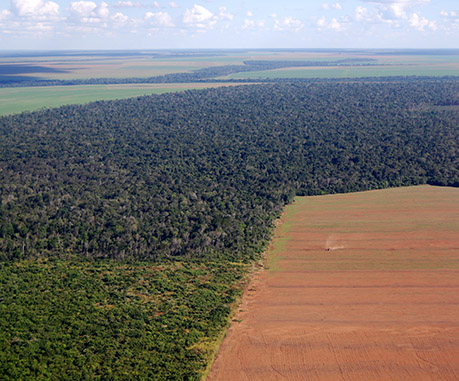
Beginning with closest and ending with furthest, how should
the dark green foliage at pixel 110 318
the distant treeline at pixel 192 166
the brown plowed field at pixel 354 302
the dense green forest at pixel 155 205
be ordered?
the dark green foliage at pixel 110 318 → the brown plowed field at pixel 354 302 → the dense green forest at pixel 155 205 → the distant treeline at pixel 192 166

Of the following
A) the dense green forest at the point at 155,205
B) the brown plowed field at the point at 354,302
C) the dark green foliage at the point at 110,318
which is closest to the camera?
the dark green foliage at the point at 110,318

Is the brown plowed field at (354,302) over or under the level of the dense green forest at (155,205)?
under

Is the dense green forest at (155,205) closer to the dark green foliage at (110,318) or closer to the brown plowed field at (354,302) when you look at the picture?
the dark green foliage at (110,318)

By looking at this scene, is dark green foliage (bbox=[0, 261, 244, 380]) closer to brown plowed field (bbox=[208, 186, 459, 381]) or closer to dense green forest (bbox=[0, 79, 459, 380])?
dense green forest (bbox=[0, 79, 459, 380])

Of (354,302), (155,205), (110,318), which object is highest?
(155,205)

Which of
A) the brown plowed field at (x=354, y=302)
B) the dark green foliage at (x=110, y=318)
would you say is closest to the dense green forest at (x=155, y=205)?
the dark green foliage at (x=110, y=318)

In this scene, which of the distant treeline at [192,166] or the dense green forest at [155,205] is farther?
the distant treeline at [192,166]

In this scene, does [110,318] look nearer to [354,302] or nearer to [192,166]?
[354,302]

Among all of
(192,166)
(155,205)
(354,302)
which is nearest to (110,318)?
(354,302)
